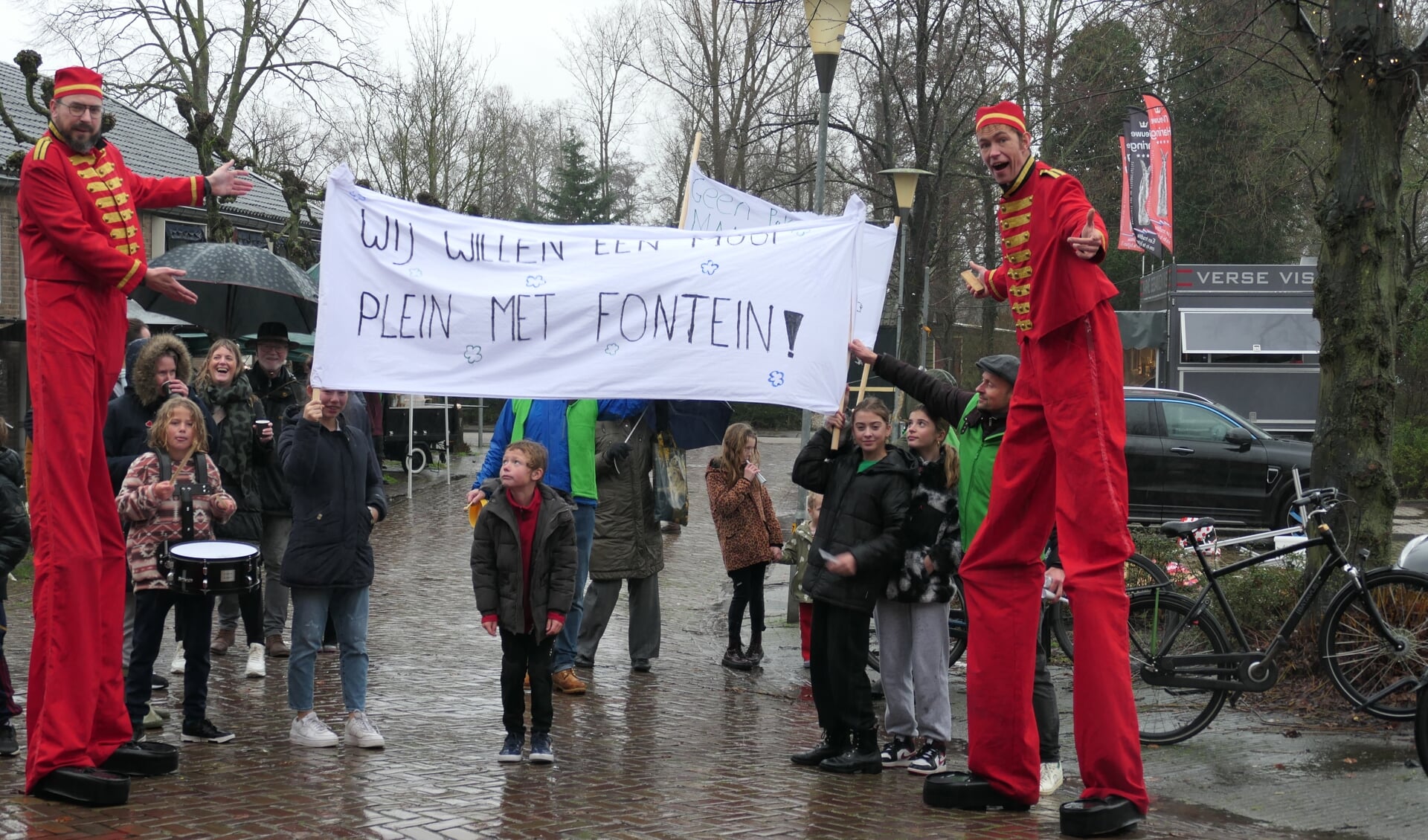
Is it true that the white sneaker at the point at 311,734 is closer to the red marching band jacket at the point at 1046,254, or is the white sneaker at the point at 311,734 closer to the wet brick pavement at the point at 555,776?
the wet brick pavement at the point at 555,776

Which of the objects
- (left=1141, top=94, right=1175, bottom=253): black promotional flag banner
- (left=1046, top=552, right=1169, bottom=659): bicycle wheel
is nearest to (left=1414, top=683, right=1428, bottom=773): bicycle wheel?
(left=1046, top=552, right=1169, bottom=659): bicycle wheel

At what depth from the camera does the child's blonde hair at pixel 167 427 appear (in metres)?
7.16

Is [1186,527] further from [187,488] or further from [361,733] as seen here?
[187,488]

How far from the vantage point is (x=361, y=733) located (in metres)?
6.64

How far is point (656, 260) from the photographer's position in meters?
6.64

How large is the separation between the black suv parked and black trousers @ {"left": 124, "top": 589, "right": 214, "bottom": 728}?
12480 mm

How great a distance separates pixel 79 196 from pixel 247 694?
3348 mm

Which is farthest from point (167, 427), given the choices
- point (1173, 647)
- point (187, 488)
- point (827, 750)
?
point (1173, 647)

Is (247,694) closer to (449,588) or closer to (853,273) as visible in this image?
(853,273)

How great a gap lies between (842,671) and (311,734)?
8.13ft

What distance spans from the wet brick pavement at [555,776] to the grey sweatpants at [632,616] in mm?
174

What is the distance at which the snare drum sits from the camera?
6.57 m

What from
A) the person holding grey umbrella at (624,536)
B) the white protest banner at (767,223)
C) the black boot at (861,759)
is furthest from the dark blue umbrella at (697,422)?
the black boot at (861,759)

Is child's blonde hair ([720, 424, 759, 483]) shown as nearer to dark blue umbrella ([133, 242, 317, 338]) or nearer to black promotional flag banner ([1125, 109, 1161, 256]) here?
dark blue umbrella ([133, 242, 317, 338])
